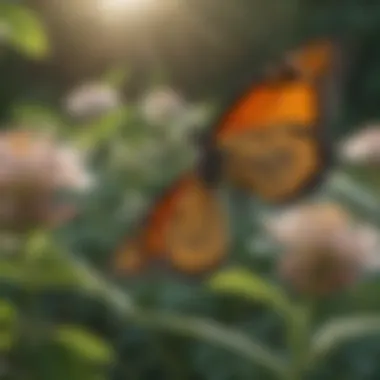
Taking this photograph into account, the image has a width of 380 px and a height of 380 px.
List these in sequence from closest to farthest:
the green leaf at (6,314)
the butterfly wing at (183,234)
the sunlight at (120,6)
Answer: the green leaf at (6,314), the butterfly wing at (183,234), the sunlight at (120,6)

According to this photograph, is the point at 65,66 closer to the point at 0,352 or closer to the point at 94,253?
the point at 94,253

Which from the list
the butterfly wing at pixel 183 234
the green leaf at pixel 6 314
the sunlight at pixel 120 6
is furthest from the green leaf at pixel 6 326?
the sunlight at pixel 120 6

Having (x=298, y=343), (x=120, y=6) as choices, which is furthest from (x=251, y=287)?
(x=120, y=6)

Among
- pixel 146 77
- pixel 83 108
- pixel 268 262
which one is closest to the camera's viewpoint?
pixel 268 262

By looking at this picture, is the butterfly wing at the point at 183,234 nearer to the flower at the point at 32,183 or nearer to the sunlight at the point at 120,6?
the flower at the point at 32,183

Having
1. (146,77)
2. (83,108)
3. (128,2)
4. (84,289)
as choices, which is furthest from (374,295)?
(128,2)

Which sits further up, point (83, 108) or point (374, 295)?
point (83, 108)
